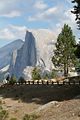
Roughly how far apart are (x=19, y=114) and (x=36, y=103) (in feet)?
17.5

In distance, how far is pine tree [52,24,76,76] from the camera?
90.2m

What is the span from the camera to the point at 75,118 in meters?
28.7

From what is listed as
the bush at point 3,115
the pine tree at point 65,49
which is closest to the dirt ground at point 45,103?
the bush at point 3,115

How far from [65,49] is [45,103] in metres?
51.1

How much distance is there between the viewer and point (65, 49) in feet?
299

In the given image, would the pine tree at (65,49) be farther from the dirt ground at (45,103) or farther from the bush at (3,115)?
the bush at (3,115)

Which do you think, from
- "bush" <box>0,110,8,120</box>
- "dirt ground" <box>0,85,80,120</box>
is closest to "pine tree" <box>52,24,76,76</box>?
"dirt ground" <box>0,85,80,120</box>

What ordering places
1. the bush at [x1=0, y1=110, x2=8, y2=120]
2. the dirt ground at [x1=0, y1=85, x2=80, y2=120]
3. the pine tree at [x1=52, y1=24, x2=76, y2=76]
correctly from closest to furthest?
the dirt ground at [x1=0, y1=85, x2=80, y2=120], the bush at [x1=0, y1=110, x2=8, y2=120], the pine tree at [x1=52, y1=24, x2=76, y2=76]

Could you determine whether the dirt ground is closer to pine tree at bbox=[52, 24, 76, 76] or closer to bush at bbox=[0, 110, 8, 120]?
bush at bbox=[0, 110, 8, 120]

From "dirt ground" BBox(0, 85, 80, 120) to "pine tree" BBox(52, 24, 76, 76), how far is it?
34000 mm

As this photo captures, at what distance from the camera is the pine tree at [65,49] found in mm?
90250

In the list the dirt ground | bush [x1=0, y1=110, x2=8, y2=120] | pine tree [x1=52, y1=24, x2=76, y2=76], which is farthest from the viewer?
pine tree [x1=52, y1=24, x2=76, y2=76]

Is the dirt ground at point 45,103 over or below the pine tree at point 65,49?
below

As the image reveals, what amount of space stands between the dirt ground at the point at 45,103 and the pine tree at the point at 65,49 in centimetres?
3400
